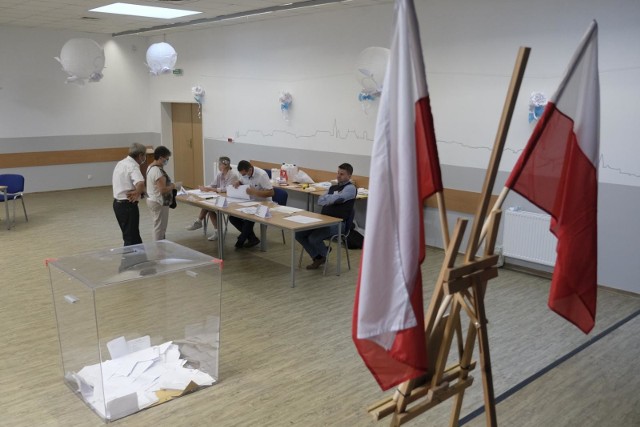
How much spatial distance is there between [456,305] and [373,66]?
4.98 meters

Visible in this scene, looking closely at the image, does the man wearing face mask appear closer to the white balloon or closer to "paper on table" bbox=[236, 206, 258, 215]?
"paper on table" bbox=[236, 206, 258, 215]

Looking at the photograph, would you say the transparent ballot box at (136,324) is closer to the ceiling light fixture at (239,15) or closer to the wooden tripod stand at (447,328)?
the wooden tripod stand at (447,328)

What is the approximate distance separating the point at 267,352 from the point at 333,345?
0.56 m

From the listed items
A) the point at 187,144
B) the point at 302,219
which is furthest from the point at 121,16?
the point at 302,219

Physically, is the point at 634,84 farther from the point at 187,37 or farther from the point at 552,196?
the point at 187,37

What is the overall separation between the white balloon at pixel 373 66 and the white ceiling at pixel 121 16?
1.49 m

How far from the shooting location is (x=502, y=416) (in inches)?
148

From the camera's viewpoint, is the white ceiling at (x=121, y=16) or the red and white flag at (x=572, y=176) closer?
the red and white flag at (x=572, y=176)

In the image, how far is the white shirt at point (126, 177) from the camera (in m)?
6.21

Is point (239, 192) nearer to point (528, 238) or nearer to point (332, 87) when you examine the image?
point (332, 87)

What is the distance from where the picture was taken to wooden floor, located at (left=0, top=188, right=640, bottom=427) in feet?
12.3

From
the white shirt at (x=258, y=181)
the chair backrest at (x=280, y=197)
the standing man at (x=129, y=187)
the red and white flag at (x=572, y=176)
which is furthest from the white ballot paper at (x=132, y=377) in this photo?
the chair backrest at (x=280, y=197)

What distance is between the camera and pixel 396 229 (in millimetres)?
2100

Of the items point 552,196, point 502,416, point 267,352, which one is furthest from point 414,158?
point 267,352
